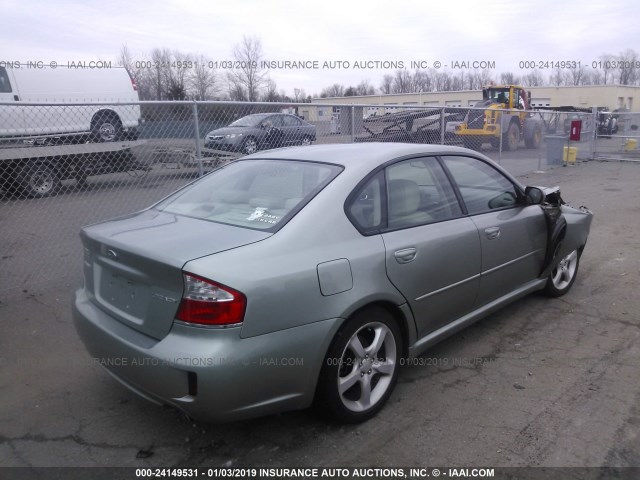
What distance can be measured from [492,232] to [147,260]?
7.81ft

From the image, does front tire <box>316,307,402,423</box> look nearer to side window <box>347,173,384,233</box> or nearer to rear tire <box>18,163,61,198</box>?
side window <box>347,173,384,233</box>

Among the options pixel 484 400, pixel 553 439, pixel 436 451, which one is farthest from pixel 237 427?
pixel 553 439

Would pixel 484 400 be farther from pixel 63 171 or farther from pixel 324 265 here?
pixel 63 171

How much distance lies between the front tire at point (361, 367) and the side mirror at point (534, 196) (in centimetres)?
180

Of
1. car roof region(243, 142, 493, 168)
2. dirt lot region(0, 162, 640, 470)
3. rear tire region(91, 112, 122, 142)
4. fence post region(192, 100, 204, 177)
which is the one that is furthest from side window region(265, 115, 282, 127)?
dirt lot region(0, 162, 640, 470)

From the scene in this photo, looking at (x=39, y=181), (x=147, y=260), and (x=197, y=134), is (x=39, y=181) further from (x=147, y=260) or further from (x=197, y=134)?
(x=147, y=260)

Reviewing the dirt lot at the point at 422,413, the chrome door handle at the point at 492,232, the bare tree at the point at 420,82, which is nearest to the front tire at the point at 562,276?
the dirt lot at the point at 422,413

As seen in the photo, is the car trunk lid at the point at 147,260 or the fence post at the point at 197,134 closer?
the car trunk lid at the point at 147,260

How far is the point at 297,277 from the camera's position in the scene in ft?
7.61

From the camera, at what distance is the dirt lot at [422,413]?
2.52 m

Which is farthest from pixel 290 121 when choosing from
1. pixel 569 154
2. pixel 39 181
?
pixel 569 154

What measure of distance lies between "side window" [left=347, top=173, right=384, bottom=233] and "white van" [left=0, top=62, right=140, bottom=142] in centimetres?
523

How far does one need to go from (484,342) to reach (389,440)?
1480mm

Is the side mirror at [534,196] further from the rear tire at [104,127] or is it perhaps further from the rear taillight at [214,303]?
the rear tire at [104,127]
